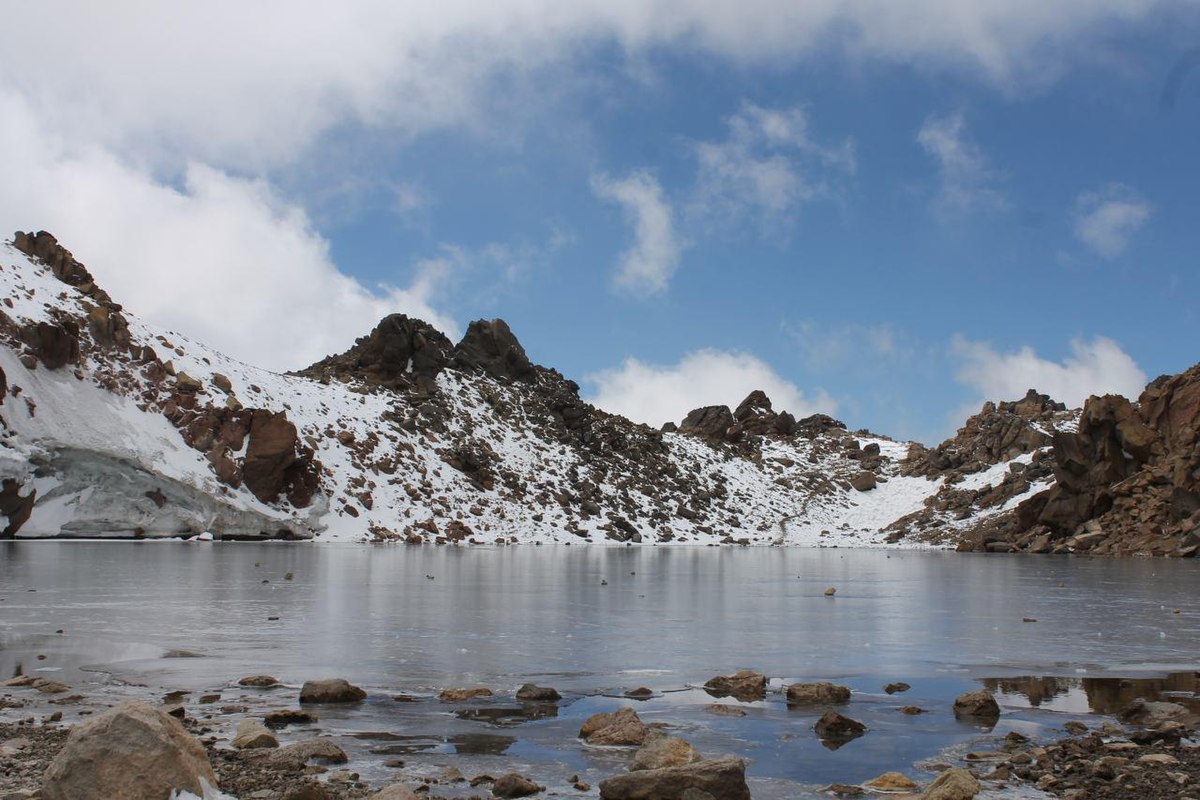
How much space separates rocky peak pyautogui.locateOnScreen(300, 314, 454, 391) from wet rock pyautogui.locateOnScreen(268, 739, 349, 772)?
11626 cm

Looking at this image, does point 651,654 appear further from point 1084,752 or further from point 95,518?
point 95,518

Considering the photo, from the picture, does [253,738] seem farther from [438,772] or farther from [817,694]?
[817,694]

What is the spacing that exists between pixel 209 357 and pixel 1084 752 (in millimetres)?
97717

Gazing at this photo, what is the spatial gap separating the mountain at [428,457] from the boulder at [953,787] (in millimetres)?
71102

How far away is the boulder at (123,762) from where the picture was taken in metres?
8.17

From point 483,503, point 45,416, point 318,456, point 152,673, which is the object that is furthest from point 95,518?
point 152,673

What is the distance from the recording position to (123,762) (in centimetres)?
830

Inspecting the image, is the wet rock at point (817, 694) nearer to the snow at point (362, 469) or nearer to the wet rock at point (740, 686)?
the wet rock at point (740, 686)

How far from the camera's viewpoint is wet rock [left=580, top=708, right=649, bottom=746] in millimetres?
12250

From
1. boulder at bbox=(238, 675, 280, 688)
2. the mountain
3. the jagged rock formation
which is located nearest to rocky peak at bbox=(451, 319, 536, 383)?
the mountain

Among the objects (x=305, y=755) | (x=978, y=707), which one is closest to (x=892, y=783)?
(x=978, y=707)

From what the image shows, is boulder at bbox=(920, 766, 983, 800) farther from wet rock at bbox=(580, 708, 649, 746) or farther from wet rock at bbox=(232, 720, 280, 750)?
wet rock at bbox=(232, 720, 280, 750)

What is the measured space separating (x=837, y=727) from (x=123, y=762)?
352 inches

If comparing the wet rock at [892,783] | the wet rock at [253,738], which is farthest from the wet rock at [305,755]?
the wet rock at [892,783]
